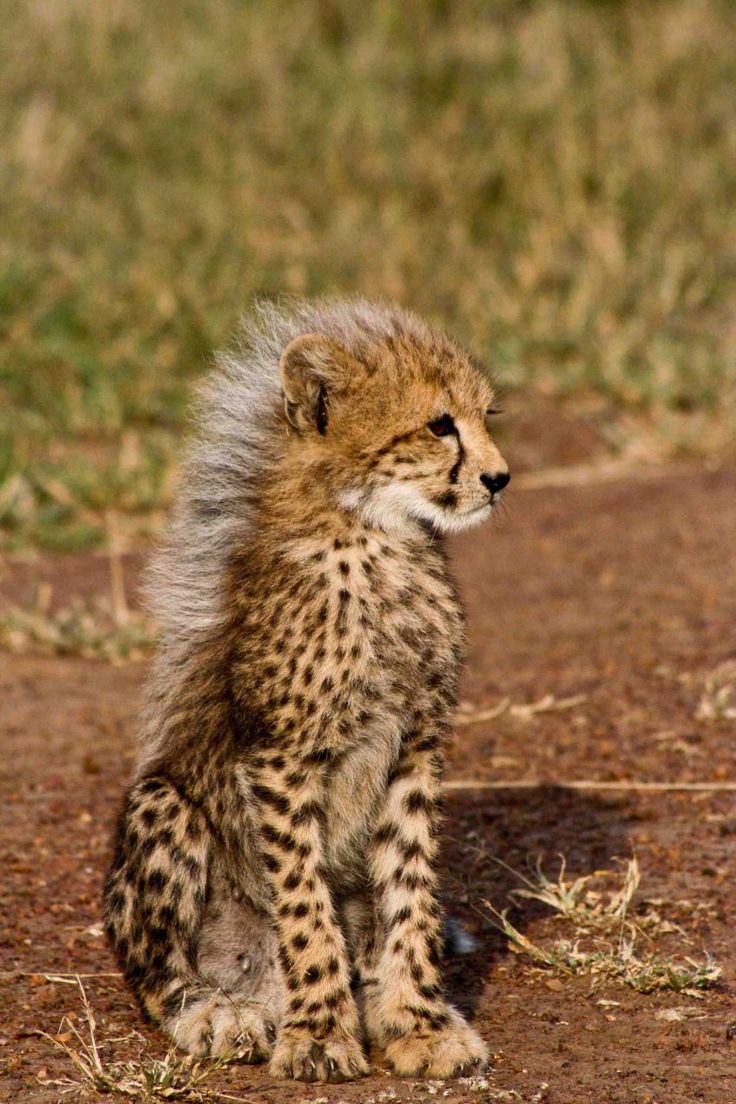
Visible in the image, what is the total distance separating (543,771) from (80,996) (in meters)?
1.79

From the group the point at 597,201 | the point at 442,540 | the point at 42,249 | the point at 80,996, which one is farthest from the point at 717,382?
the point at 80,996

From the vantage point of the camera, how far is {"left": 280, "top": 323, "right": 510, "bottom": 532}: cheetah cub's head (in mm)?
3514

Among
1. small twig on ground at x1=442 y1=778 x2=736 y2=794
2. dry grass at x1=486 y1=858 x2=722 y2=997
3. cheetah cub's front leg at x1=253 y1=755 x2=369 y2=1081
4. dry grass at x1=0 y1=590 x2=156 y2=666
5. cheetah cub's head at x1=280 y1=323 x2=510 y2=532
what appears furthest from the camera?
dry grass at x1=0 y1=590 x2=156 y2=666

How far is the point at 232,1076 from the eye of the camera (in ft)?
11.0

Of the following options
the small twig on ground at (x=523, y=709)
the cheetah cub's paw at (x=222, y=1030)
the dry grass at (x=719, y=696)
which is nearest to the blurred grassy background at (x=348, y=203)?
the small twig on ground at (x=523, y=709)

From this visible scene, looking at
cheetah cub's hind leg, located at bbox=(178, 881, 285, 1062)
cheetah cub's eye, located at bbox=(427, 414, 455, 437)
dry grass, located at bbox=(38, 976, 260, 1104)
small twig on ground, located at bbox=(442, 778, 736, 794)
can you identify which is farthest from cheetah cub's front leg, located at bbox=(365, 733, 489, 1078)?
small twig on ground, located at bbox=(442, 778, 736, 794)

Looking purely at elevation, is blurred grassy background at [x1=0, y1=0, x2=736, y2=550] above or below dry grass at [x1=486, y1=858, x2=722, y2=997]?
above

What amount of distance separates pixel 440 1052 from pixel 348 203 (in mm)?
7352

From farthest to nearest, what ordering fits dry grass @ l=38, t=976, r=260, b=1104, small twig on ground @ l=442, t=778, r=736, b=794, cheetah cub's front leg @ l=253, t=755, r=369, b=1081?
small twig on ground @ l=442, t=778, r=736, b=794 → cheetah cub's front leg @ l=253, t=755, r=369, b=1081 → dry grass @ l=38, t=976, r=260, b=1104

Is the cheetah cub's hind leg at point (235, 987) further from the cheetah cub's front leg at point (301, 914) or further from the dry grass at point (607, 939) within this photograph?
the dry grass at point (607, 939)

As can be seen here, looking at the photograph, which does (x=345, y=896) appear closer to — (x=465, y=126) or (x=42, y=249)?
(x=42, y=249)

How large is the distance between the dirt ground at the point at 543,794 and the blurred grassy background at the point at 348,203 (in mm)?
1052

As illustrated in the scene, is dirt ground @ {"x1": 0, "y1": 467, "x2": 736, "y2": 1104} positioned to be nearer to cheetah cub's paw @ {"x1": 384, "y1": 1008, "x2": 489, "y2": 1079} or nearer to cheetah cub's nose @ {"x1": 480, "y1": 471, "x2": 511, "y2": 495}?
cheetah cub's paw @ {"x1": 384, "y1": 1008, "x2": 489, "y2": 1079}

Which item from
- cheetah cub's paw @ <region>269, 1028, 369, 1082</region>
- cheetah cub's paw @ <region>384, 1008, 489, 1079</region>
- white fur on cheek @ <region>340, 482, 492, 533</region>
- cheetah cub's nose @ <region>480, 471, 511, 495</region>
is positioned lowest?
cheetah cub's paw @ <region>269, 1028, 369, 1082</region>
